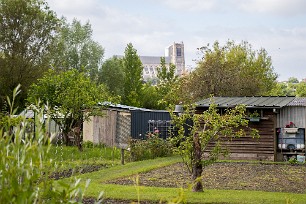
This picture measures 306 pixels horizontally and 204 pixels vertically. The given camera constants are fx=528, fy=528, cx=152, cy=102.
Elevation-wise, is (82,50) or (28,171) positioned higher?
(82,50)

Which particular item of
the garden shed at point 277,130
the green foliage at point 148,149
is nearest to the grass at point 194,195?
the green foliage at point 148,149

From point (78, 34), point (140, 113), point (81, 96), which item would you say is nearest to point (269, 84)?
point (78, 34)

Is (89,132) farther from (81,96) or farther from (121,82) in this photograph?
(121,82)

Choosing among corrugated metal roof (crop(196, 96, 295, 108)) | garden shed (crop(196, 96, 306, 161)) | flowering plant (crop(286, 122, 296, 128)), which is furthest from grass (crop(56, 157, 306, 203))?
flowering plant (crop(286, 122, 296, 128))

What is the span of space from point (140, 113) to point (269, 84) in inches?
857

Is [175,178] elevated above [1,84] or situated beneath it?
situated beneath

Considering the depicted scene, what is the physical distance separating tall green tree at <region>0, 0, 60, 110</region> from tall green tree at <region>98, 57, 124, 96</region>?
1618 cm

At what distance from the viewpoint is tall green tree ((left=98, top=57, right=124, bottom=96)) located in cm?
4941

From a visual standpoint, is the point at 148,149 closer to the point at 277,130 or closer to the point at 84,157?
the point at 84,157

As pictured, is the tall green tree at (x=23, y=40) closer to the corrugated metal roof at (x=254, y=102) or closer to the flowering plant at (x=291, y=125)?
the corrugated metal roof at (x=254, y=102)

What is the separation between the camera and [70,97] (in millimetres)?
21484

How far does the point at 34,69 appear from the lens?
32.2m

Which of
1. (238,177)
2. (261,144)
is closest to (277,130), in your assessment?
(261,144)

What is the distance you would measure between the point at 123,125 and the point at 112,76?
24626mm
